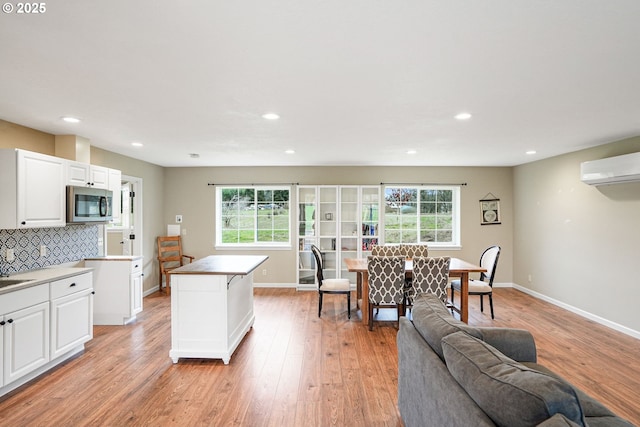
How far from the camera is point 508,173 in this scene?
6090 mm

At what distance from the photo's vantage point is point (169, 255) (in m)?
6.01

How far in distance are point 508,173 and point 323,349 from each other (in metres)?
5.08

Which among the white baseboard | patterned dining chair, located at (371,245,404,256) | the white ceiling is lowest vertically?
the white baseboard

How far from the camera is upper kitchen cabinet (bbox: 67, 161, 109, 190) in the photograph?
343 centimetres

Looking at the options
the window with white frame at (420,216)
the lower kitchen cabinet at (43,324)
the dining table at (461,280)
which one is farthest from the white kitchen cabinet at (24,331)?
the window with white frame at (420,216)

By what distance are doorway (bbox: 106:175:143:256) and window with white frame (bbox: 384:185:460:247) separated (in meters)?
4.55

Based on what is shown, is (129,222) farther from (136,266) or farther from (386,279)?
(386,279)

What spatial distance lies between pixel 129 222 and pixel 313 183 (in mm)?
3292

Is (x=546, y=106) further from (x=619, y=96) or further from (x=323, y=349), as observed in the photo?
(x=323, y=349)

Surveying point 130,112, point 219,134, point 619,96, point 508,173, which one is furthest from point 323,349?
point 508,173

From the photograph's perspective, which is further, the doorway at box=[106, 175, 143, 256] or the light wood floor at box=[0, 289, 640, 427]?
the doorway at box=[106, 175, 143, 256]

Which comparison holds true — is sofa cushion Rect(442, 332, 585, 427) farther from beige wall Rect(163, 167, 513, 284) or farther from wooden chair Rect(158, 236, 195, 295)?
wooden chair Rect(158, 236, 195, 295)

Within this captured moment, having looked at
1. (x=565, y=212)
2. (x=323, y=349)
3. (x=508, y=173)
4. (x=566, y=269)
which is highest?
(x=508, y=173)

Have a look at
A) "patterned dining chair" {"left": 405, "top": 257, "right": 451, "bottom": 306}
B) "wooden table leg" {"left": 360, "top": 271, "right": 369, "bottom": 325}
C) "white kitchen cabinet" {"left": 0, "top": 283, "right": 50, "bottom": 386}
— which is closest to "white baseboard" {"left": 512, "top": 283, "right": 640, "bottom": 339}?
"patterned dining chair" {"left": 405, "top": 257, "right": 451, "bottom": 306}
